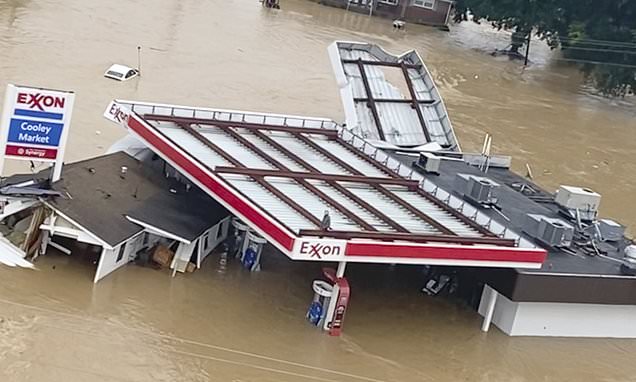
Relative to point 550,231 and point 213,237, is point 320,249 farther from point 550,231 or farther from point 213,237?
point 550,231

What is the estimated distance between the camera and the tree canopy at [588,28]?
175 ft

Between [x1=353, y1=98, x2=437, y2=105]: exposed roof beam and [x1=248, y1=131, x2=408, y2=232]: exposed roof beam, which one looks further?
[x1=353, y1=98, x2=437, y2=105]: exposed roof beam

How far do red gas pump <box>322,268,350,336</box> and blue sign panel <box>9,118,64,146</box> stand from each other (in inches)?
261

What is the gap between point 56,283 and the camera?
18484 millimetres

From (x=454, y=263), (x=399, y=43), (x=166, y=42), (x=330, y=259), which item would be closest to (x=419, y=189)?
(x=454, y=263)

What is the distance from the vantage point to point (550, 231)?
22.1 metres

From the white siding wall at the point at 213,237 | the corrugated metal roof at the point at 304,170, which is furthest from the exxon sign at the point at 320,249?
the white siding wall at the point at 213,237

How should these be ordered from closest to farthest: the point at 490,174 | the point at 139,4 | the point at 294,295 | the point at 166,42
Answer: the point at 294,295 < the point at 490,174 < the point at 166,42 < the point at 139,4

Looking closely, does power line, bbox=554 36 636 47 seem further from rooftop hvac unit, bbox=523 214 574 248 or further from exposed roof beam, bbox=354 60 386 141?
rooftop hvac unit, bbox=523 214 574 248

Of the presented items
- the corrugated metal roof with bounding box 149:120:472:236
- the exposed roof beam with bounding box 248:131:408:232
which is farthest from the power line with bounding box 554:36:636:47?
the exposed roof beam with bounding box 248:131:408:232

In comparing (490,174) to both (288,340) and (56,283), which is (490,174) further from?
(56,283)

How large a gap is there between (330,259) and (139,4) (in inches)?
1829

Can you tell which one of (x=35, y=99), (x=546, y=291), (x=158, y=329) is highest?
(x=35, y=99)

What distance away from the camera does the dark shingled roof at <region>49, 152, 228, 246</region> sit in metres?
19.2
